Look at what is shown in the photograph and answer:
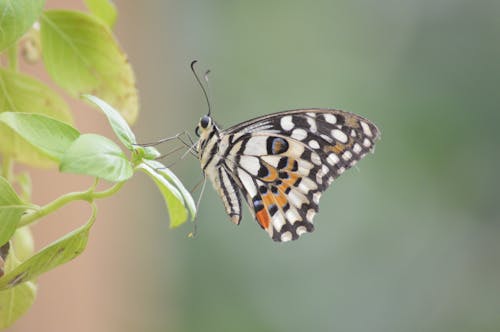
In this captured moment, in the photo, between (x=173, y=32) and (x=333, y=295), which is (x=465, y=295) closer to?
(x=333, y=295)

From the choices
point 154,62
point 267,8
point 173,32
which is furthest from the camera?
point 267,8

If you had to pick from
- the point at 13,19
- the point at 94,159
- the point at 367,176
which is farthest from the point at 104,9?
the point at 367,176

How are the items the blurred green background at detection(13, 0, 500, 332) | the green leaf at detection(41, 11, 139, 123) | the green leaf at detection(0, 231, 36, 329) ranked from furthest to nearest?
the blurred green background at detection(13, 0, 500, 332) < the green leaf at detection(41, 11, 139, 123) < the green leaf at detection(0, 231, 36, 329)

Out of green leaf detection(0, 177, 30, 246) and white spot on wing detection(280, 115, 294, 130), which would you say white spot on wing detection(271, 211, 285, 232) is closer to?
white spot on wing detection(280, 115, 294, 130)

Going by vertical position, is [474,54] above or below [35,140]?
above

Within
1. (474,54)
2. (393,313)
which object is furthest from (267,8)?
(393,313)

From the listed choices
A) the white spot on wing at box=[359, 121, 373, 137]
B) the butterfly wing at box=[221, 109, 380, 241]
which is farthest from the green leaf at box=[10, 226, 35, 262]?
the white spot on wing at box=[359, 121, 373, 137]
